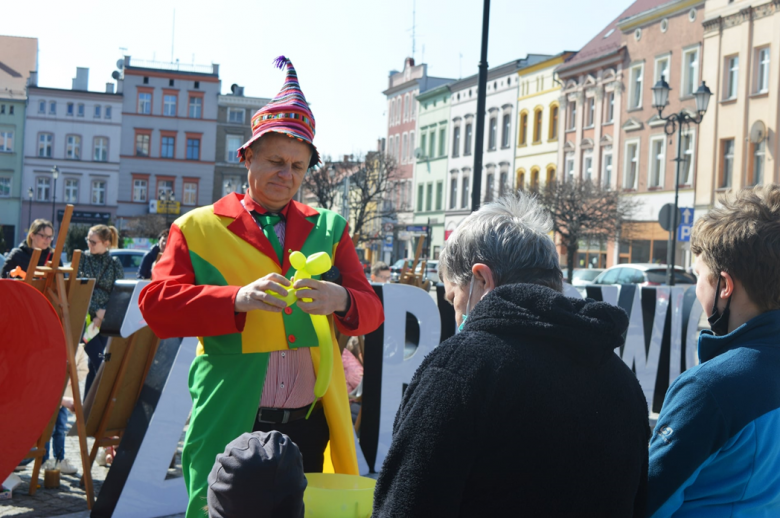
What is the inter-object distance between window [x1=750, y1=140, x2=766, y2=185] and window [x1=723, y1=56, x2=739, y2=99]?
243cm

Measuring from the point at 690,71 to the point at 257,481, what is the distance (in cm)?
3671

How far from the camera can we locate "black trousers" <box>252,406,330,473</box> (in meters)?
2.78

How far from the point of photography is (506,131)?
5028cm

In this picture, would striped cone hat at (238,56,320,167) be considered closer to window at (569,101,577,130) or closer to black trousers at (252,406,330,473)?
black trousers at (252,406,330,473)

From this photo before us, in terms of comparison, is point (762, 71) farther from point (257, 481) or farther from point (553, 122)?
point (257, 481)

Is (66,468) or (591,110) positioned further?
(591,110)

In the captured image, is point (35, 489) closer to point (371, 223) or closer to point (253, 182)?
point (253, 182)

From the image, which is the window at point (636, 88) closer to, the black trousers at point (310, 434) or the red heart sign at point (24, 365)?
the red heart sign at point (24, 365)

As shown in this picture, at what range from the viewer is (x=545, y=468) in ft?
5.52

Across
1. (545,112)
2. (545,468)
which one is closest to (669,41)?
(545,112)

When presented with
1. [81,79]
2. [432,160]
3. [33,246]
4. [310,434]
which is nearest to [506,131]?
[432,160]

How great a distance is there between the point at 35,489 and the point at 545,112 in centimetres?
4279

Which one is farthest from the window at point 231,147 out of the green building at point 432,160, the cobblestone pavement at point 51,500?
the cobblestone pavement at point 51,500

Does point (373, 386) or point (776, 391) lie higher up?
point (776, 391)
